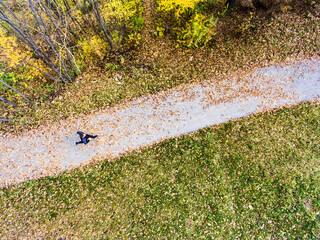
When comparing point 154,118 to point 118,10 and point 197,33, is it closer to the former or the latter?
point 197,33

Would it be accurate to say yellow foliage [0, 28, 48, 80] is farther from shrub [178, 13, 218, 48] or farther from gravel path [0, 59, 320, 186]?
shrub [178, 13, 218, 48]

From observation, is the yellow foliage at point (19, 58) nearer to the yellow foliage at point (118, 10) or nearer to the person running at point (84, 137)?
the person running at point (84, 137)

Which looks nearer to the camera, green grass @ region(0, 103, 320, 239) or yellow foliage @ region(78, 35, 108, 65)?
green grass @ region(0, 103, 320, 239)

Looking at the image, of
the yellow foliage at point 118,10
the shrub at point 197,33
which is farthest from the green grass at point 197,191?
the yellow foliage at point 118,10

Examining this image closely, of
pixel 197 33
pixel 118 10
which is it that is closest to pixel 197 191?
pixel 197 33

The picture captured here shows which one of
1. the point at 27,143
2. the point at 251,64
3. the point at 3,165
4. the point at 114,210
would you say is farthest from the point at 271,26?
the point at 3,165

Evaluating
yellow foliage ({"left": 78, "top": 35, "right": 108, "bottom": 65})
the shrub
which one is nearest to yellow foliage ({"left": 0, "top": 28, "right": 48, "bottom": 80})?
yellow foliage ({"left": 78, "top": 35, "right": 108, "bottom": 65})

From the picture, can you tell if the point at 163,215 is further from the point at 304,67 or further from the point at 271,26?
the point at 271,26

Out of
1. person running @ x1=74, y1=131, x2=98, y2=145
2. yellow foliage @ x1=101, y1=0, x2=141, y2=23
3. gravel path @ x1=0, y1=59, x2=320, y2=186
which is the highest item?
yellow foliage @ x1=101, y1=0, x2=141, y2=23
